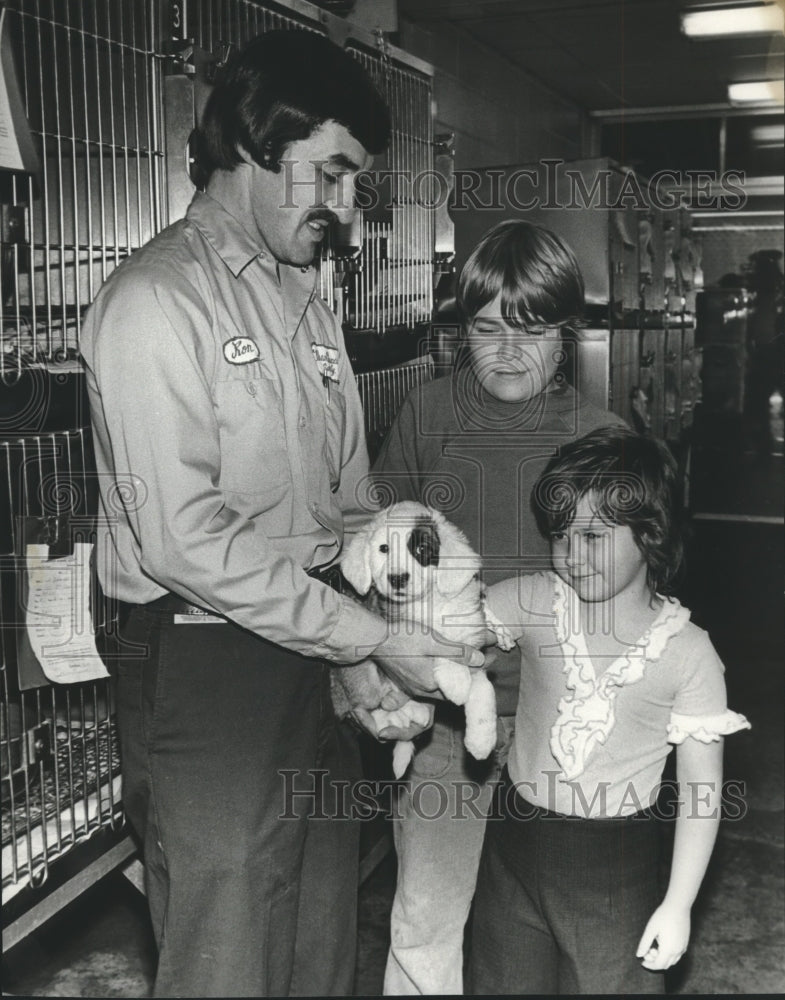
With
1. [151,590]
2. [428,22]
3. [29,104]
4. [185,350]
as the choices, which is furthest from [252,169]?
[428,22]

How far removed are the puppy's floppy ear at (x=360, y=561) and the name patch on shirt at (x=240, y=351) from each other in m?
0.32

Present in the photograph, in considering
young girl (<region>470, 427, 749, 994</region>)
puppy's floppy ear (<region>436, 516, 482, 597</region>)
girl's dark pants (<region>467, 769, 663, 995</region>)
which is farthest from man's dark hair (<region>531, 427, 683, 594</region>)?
girl's dark pants (<region>467, 769, 663, 995</region>)

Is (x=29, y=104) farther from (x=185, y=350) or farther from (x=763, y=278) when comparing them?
(x=763, y=278)

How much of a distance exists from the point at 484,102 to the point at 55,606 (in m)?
4.53

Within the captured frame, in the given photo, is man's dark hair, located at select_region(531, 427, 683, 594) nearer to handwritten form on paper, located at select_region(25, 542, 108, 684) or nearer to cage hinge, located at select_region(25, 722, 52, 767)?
handwritten form on paper, located at select_region(25, 542, 108, 684)

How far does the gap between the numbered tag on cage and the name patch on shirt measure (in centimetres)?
45

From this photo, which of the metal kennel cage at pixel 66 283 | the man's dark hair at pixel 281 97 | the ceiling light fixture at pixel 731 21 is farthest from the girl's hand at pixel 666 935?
the ceiling light fixture at pixel 731 21

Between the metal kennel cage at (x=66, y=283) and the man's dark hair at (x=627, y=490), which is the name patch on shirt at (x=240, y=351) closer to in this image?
the metal kennel cage at (x=66, y=283)

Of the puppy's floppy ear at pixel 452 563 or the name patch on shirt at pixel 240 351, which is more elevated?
the name patch on shirt at pixel 240 351

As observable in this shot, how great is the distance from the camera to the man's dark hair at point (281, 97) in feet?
4.76

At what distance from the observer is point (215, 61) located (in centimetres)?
177

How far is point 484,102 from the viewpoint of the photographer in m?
5.48

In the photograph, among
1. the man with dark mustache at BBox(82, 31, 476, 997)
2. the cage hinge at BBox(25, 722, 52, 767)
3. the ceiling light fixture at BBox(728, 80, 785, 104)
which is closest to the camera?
the man with dark mustache at BBox(82, 31, 476, 997)

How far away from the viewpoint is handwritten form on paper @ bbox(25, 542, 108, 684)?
1650mm
